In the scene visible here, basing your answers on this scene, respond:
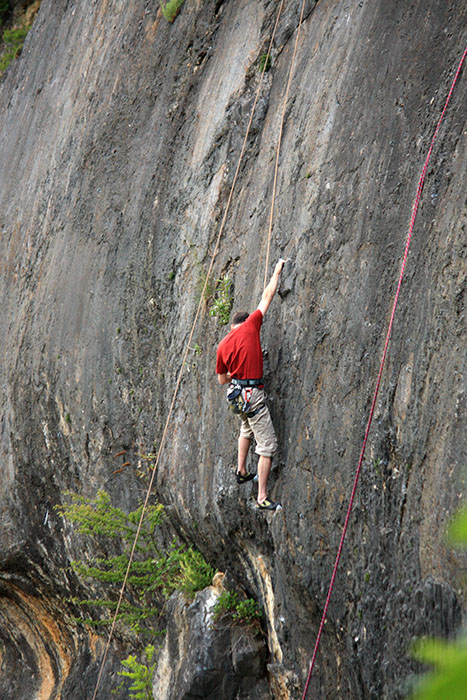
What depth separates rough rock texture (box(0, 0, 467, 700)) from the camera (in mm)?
5062

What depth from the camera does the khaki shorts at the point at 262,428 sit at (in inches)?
255

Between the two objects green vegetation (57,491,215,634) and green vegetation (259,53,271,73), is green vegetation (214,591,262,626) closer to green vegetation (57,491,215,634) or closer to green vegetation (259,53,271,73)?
green vegetation (57,491,215,634)

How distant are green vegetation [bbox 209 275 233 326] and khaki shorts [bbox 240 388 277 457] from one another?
1.59 m

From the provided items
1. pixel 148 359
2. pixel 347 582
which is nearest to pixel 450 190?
pixel 347 582

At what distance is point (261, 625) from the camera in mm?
7109

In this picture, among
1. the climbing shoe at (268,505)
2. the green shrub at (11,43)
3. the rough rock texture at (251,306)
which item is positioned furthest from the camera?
the green shrub at (11,43)

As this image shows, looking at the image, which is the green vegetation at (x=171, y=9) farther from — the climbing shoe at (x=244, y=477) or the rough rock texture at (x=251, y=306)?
the climbing shoe at (x=244, y=477)

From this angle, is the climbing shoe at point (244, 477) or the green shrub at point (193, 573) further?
the green shrub at point (193, 573)

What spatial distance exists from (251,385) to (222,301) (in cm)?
172

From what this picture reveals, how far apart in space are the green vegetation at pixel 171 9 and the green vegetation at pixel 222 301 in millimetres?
5472

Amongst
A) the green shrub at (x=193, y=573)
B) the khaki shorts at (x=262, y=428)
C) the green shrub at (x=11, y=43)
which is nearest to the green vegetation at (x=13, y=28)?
the green shrub at (x=11, y=43)

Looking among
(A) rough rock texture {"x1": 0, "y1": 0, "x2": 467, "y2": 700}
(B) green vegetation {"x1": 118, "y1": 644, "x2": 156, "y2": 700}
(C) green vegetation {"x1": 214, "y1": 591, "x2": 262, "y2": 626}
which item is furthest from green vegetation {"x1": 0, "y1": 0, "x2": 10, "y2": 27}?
(C) green vegetation {"x1": 214, "y1": 591, "x2": 262, "y2": 626}

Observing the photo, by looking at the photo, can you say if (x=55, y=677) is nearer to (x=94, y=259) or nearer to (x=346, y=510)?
(x=94, y=259)

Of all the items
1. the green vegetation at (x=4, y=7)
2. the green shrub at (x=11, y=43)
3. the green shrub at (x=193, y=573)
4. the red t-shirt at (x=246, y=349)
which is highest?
the green vegetation at (x=4, y=7)
